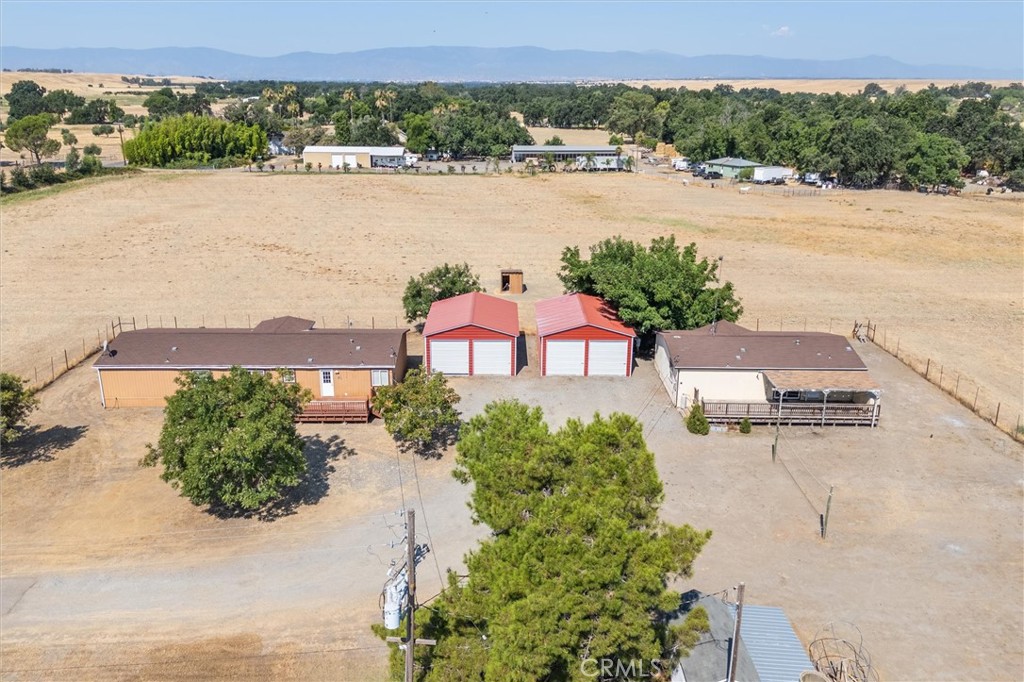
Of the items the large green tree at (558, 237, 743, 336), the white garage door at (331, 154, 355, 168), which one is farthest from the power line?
the white garage door at (331, 154, 355, 168)

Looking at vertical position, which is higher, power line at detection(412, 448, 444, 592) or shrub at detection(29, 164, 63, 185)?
shrub at detection(29, 164, 63, 185)

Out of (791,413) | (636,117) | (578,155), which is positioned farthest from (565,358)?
(636,117)

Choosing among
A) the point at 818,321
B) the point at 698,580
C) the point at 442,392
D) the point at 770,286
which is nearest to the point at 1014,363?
the point at 818,321

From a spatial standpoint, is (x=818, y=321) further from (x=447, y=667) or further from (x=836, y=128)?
(x=836, y=128)

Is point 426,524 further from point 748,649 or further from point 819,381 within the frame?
point 819,381

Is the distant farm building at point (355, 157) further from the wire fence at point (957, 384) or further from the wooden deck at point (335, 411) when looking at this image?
the wooden deck at point (335, 411)

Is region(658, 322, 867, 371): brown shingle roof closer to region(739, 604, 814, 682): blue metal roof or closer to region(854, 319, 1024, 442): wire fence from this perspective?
region(854, 319, 1024, 442): wire fence

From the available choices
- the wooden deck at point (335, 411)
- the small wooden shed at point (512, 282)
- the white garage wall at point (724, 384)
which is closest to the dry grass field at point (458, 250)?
the small wooden shed at point (512, 282)
